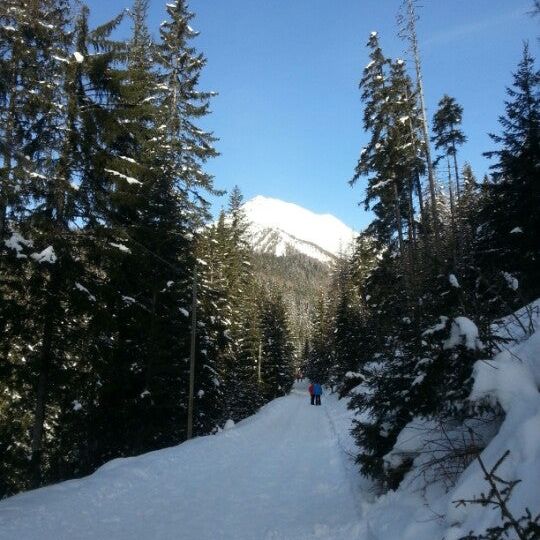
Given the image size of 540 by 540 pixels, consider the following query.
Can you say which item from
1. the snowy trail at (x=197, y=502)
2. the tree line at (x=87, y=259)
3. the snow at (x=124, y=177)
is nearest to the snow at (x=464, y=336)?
the snowy trail at (x=197, y=502)

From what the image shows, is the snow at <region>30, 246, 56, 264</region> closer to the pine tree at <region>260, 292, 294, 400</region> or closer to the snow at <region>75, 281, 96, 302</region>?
the snow at <region>75, 281, 96, 302</region>

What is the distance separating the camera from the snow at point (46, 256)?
38.4 ft

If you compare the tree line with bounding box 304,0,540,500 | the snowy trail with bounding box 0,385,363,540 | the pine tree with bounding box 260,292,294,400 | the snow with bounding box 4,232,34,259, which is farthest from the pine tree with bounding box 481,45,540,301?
the pine tree with bounding box 260,292,294,400

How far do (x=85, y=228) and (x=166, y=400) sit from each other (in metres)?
7.73

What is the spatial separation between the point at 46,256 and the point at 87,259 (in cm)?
163

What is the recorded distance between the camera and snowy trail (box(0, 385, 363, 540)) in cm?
612

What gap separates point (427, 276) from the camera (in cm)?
962

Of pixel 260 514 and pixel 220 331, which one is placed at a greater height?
pixel 220 331

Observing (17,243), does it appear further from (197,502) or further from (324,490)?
(324,490)

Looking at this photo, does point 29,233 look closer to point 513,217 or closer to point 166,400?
point 166,400

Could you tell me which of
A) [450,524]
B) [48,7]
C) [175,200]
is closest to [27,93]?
[48,7]

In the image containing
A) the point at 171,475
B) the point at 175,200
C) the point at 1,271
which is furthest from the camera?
the point at 175,200

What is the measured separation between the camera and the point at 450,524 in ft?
13.2

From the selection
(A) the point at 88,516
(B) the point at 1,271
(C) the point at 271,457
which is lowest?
(C) the point at 271,457
